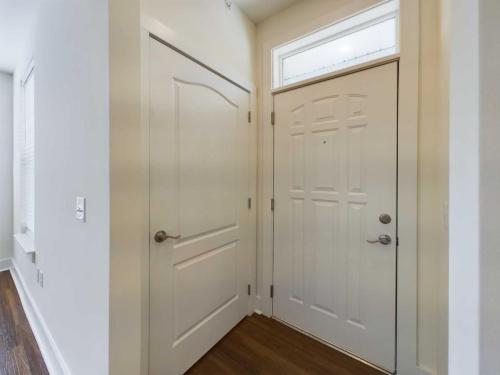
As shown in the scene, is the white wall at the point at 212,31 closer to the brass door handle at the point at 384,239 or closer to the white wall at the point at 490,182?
the white wall at the point at 490,182

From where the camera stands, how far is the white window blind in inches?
88.9

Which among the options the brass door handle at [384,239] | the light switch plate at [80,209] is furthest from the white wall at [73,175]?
the brass door handle at [384,239]

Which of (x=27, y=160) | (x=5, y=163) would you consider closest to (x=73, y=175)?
(x=27, y=160)

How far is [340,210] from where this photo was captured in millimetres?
1582

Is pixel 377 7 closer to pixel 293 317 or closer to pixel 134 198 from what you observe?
pixel 134 198

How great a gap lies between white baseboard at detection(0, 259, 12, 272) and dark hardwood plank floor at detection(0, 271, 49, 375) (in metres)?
0.85

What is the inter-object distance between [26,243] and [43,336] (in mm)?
1053

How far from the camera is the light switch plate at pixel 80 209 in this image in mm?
1061

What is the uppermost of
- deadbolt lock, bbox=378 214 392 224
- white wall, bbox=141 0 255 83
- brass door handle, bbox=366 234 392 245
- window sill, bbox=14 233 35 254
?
white wall, bbox=141 0 255 83

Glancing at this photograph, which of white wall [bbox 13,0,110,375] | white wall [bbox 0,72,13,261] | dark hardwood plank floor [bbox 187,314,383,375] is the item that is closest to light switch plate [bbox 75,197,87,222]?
white wall [bbox 13,0,110,375]

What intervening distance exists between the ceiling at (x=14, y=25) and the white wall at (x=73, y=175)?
141 mm

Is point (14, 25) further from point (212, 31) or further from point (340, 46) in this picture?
point (340, 46)

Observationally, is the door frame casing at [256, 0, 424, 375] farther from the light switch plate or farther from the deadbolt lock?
the light switch plate

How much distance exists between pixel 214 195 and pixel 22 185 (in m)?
2.53
